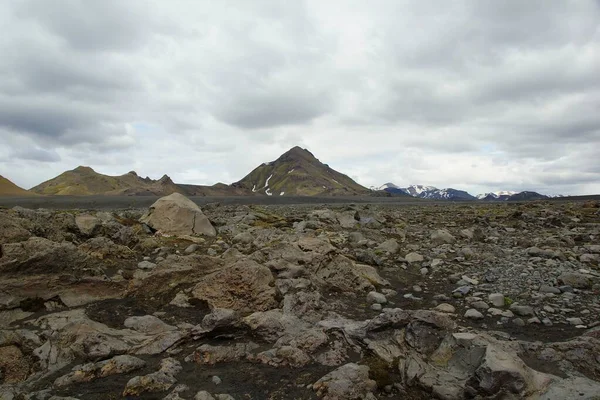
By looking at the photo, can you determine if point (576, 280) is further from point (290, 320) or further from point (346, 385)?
point (346, 385)

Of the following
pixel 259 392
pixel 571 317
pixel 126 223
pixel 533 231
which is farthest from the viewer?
pixel 533 231

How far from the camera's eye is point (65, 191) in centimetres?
19675

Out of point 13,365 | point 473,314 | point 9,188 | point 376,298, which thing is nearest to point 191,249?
point 376,298

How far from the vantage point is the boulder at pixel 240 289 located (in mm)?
8336

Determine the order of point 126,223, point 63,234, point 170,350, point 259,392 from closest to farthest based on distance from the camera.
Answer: point 259,392, point 170,350, point 63,234, point 126,223

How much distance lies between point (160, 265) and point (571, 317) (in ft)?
29.7

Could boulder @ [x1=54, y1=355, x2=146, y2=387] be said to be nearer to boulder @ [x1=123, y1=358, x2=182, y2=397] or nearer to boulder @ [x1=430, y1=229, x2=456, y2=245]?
boulder @ [x1=123, y1=358, x2=182, y2=397]

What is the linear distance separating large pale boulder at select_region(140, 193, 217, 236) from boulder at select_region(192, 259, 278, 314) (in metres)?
7.13

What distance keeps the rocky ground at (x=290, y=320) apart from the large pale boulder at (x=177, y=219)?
7.03 ft

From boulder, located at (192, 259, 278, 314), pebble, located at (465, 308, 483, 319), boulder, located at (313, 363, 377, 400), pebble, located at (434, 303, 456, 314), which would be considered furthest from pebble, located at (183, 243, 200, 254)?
pebble, located at (465, 308, 483, 319)

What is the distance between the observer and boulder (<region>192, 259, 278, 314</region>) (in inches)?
328

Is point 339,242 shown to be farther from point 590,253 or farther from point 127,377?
point 127,377

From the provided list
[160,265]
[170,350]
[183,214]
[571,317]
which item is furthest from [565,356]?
[183,214]

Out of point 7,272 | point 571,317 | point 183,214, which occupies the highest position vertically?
point 183,214
